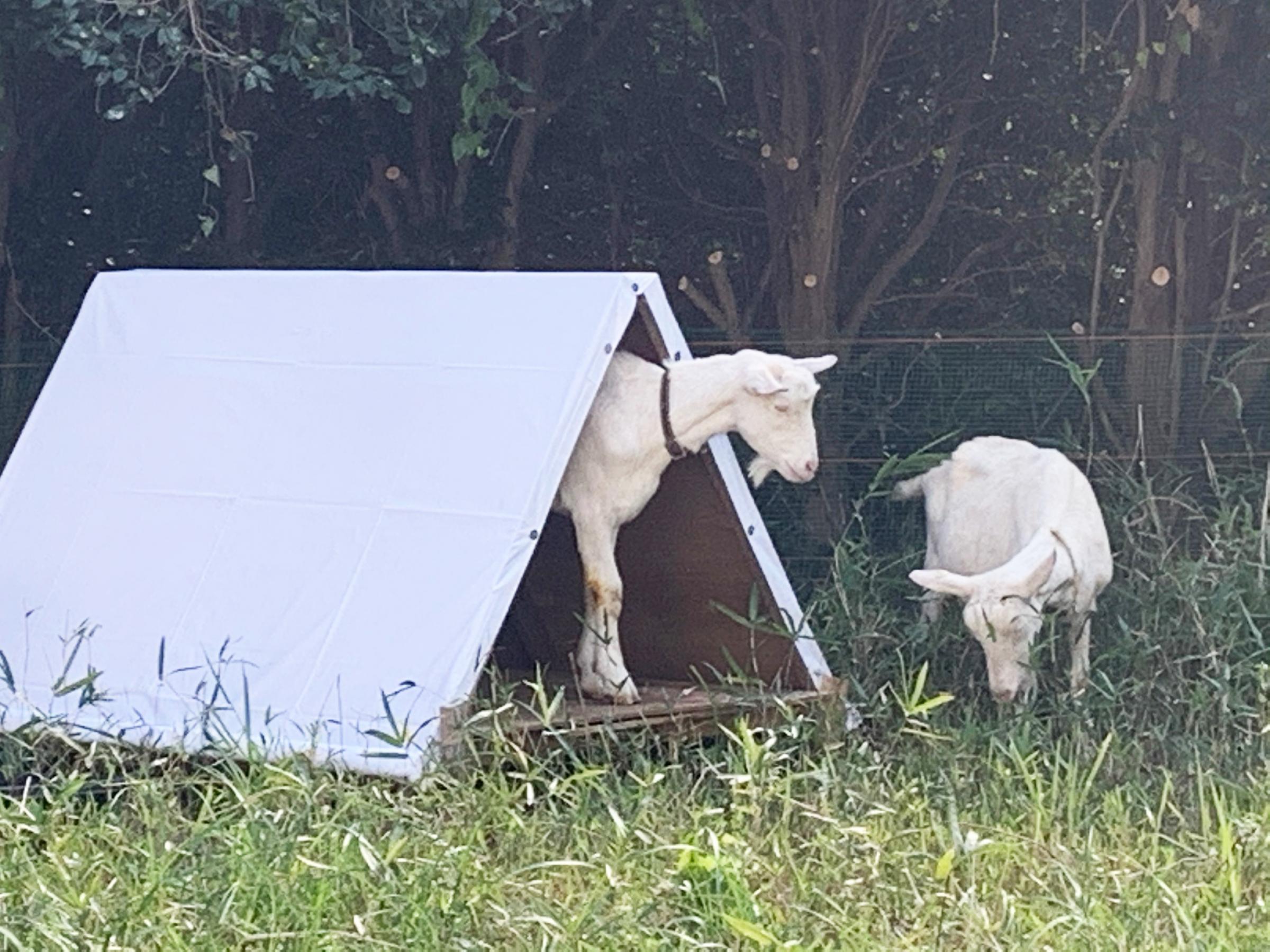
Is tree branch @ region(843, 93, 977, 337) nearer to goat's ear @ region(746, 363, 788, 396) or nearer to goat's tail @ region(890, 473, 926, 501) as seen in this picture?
goat's tail @ region(890, 473, 926, 501)

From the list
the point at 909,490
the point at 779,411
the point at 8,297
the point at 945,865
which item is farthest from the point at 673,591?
the point at 8,297

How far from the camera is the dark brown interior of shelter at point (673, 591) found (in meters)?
6.12

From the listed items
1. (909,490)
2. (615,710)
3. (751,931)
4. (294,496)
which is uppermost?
(294,496)

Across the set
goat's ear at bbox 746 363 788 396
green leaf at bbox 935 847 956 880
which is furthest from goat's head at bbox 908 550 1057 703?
green leaf at bbox 935 847 956 880

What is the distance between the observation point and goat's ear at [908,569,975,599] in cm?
604

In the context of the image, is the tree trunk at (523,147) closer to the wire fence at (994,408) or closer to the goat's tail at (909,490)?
the wire fence at (994,408)

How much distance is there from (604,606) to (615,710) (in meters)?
0.31

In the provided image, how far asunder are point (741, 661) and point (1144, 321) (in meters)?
3.93

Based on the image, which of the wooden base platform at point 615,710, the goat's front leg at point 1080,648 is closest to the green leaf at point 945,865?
the wooden base platform at point 615,710

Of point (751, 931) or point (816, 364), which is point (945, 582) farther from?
point (751, 931)

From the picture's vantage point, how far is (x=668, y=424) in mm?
5879

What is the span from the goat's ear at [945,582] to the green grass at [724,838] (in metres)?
0.32

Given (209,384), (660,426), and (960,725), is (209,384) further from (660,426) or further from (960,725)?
(960,725)

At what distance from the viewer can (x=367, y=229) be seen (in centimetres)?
1056
